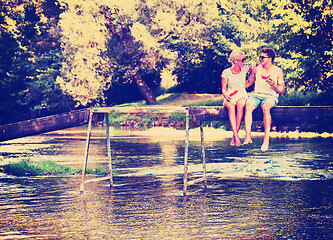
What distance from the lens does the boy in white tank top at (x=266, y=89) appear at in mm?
10422

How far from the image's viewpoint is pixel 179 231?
7.71 metres

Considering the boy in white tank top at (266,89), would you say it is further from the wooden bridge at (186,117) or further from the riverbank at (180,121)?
the riverbank at (180,121)

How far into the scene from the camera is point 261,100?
10.7 meters

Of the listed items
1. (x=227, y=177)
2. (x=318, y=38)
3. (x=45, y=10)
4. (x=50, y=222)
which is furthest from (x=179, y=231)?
(x=45, y=10)

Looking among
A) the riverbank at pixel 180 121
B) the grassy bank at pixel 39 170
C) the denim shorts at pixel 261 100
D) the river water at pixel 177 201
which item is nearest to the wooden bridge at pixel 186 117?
the denim shorts at pixel 261 100

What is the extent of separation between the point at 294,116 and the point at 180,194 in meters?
2.57

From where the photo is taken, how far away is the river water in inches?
308

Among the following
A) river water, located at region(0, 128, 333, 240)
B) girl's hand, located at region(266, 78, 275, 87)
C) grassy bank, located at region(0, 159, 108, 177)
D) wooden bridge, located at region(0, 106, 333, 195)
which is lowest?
river water, located at region(0, 128, 333, 240)

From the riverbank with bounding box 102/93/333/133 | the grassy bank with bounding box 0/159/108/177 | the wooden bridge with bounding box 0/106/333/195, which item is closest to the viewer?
the wooden bridge with bounding box 0/106/333/195

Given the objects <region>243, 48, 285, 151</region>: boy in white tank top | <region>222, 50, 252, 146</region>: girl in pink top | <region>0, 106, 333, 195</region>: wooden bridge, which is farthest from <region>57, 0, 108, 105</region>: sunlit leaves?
<region>243, 48, 285, 151</region>: boy in white tank top

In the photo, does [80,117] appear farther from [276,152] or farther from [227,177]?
[276,152]

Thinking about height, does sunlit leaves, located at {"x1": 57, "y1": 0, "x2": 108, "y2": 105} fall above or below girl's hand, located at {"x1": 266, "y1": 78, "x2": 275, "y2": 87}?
above

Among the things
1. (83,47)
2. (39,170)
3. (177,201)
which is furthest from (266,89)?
(83,47)

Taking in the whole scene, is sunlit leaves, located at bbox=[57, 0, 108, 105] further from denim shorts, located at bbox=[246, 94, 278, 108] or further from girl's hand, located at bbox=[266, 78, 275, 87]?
girl's hand, located at bbox=[266, 78, 275, 87]
